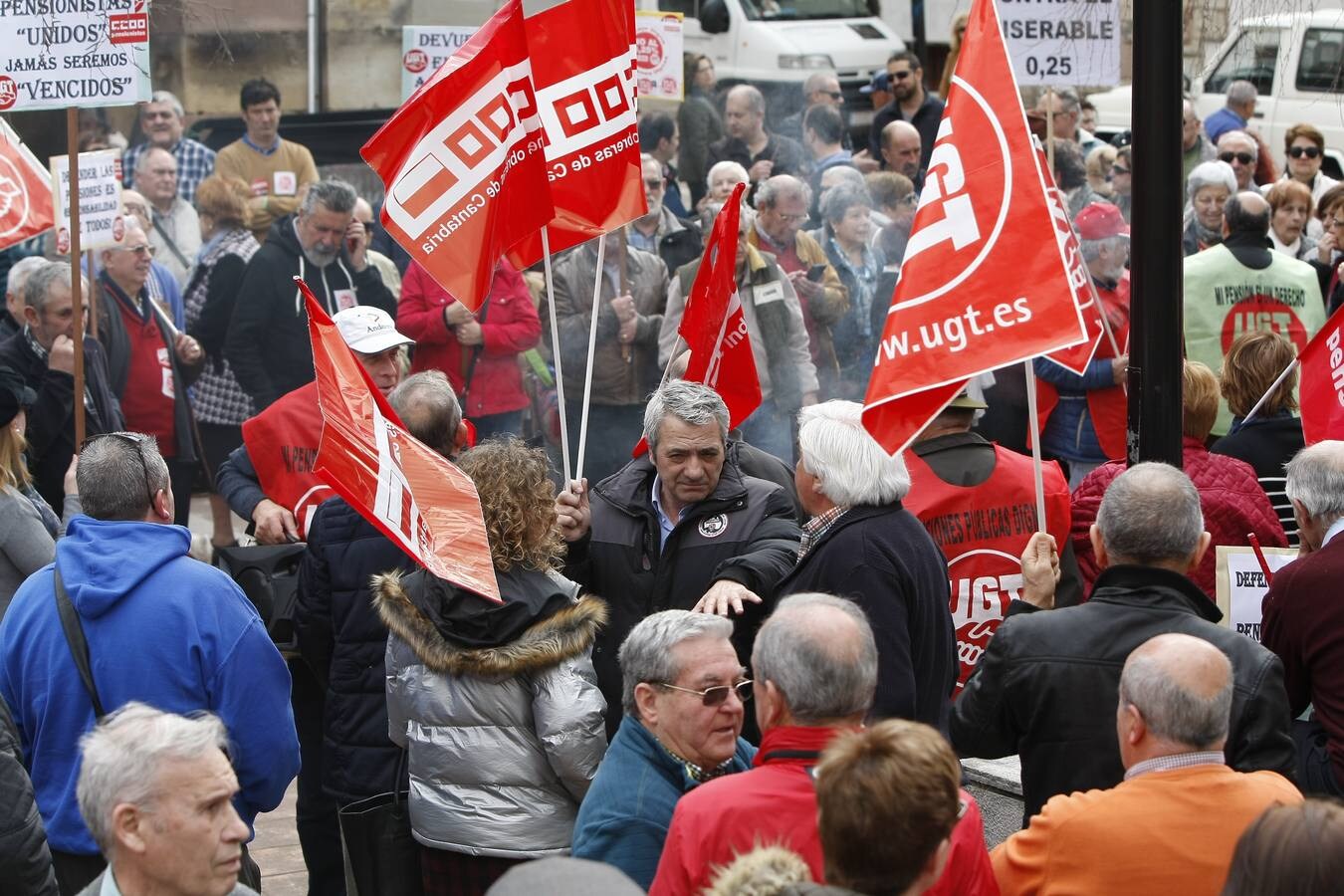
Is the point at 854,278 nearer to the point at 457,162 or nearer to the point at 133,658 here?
the point at 457,162

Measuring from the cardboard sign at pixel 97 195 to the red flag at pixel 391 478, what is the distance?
187 inches

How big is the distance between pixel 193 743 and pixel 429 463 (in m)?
1.59

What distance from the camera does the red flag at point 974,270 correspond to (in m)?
4.75

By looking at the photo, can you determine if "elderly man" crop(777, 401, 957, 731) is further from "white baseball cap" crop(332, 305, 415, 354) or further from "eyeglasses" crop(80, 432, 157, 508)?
"white baseball cap" crop(332, 305, 415, 354)

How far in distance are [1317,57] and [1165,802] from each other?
14836 mm

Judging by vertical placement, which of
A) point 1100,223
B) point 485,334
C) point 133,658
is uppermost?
point 1100,223

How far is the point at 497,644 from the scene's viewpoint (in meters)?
4.54

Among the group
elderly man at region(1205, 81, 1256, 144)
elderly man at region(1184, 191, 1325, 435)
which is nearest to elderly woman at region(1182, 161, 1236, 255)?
elderly man at region(1184, 191, 1325, 435)

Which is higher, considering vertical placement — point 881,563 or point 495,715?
point 881,563

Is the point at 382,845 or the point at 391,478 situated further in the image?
the point at 382,845

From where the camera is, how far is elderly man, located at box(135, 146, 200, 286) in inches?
454

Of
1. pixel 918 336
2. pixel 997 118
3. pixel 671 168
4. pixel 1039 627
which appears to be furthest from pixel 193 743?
pixel 671 168

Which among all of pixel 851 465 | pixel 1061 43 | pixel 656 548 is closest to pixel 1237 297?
pixel 1061 43

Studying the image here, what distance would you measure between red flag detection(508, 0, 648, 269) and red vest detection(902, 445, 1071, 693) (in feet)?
4.84
